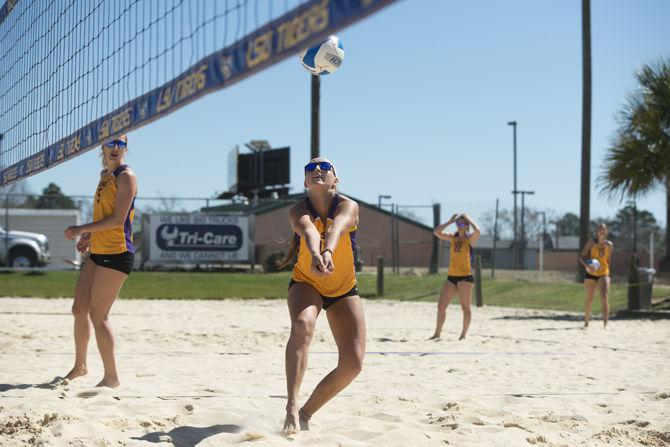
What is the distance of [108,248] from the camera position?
16.6ft

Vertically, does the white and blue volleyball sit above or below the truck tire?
above

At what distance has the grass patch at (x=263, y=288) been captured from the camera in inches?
649

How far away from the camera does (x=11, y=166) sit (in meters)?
6.38

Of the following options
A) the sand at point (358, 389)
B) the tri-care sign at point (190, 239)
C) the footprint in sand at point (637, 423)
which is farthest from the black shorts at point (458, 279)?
the tri-care sign at point (190, 239)

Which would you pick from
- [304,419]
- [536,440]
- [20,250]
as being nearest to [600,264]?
[536,440]

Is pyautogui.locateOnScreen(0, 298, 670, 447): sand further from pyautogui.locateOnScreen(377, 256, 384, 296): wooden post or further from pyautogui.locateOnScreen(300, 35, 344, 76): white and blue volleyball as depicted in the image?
pyautogui.locateOnScreen(377, 256, 384, 296): wooden post

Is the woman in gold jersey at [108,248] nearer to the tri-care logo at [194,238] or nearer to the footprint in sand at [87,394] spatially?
the footprint in sand at [87,394]

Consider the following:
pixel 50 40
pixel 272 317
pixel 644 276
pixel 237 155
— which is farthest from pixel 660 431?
pixel 237 155

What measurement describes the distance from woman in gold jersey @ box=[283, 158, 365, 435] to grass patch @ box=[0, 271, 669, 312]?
11659mm

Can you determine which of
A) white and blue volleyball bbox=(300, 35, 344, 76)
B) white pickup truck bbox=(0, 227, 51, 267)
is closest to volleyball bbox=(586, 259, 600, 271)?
white and blue volleyball bbox=(300, 35, 344, 76)

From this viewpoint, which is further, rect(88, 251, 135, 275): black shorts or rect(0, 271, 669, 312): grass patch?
rect(0, 271, 669, 312): grass patch

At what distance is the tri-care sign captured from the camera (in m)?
22.0

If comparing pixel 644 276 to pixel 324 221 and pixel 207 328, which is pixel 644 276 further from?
pixel 324 221

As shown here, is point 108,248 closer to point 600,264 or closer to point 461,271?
point 461,271
